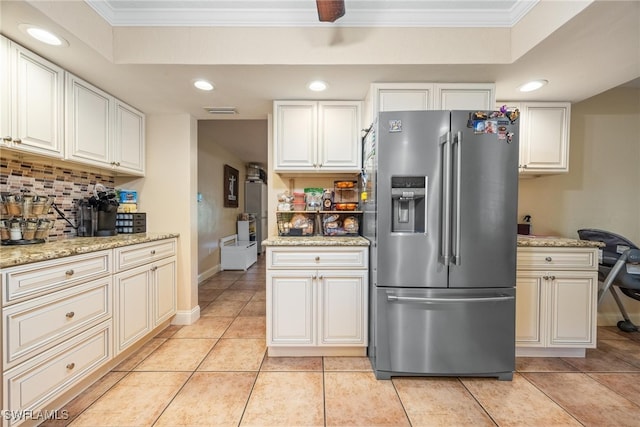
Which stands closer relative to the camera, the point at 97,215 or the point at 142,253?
the point at 142,253

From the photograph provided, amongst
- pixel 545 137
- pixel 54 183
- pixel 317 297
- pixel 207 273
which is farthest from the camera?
pixel 207 273

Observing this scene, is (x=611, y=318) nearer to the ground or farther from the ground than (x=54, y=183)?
nearer to the ground

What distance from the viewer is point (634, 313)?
267 centimetres

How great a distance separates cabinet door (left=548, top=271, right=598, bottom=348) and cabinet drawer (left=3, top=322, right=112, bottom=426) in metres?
3.20

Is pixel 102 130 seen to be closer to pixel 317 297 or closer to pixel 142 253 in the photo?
pixel 142 253

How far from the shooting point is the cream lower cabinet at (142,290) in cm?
189

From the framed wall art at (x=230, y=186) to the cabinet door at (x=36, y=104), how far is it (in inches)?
131

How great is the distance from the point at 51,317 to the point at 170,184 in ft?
5.07

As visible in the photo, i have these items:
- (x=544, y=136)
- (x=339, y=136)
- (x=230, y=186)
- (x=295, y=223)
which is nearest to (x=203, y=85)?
(x=339, y=136)

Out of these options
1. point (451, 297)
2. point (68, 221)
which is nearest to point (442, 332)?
point (451, 297)

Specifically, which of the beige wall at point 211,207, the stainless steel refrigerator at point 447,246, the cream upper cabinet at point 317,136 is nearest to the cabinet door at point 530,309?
the stainless steel refrigerator at point 447,246

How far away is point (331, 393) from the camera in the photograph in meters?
1.67

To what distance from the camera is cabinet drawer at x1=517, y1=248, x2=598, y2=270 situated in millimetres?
2012

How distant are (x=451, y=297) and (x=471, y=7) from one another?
188 centimetres
